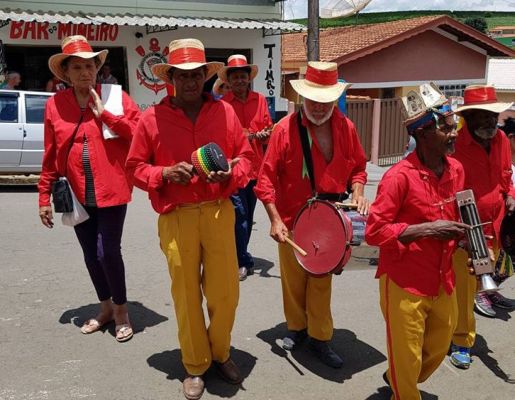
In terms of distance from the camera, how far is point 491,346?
413 cm

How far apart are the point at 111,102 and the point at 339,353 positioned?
7.60 ft

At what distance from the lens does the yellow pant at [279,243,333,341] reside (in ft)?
12.5

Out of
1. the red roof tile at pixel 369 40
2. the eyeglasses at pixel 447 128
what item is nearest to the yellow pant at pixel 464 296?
the eyeglasses at pixel 447 128

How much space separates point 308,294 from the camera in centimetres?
388

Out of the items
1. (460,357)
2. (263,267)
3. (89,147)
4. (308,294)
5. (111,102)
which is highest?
(111,102)

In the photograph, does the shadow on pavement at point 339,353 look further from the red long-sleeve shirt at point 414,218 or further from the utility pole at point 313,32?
the utility pole at point 313,32

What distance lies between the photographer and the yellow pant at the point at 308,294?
12.5 feet

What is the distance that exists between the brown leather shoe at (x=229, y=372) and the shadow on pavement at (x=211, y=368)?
0.10ft

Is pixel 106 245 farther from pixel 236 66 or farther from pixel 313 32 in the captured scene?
pixel 313 32

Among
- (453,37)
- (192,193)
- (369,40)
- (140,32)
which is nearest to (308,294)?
(192,193)

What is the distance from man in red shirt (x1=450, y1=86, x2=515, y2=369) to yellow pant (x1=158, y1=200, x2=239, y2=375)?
149cm

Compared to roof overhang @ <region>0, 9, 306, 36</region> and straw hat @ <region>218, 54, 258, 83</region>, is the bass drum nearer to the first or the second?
straw hat @ <region>218, 54, 258, 83</region>

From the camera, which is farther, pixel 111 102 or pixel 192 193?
pixel 111 102

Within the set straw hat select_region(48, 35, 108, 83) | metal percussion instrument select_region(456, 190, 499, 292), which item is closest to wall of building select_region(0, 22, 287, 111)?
straw hat select_region(48, 35, 108, 83)
